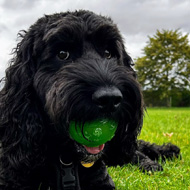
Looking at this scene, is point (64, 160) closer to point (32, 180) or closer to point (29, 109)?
point (32, 180)

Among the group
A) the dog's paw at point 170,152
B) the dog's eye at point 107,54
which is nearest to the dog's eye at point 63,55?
the dog's eye at point 107,54

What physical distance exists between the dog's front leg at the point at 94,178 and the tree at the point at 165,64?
42464mm

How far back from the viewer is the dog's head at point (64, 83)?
2.50 metres

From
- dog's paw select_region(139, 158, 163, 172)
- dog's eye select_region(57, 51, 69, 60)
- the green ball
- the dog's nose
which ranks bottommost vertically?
dog's paw select_region(139, 158, 163, 172)

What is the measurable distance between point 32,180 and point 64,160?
0.38 meters

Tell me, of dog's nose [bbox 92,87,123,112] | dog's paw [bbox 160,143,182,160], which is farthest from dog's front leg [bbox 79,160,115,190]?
dog's paw [bbox 160,143,182,160]

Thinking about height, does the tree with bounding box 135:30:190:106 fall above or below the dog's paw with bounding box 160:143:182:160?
above

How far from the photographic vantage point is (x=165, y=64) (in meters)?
47.9

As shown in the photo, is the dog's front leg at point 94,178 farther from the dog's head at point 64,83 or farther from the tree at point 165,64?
the tree at point 165,64

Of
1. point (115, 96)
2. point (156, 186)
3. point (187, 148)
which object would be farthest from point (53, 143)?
point (187, 148)

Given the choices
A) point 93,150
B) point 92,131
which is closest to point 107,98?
point 92,131

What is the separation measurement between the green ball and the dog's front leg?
683mm

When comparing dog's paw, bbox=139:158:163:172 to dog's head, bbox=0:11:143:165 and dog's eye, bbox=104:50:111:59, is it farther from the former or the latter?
dog's eye, bbox=104:50:111:59

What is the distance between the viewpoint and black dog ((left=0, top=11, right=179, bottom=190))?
8.98 ft
